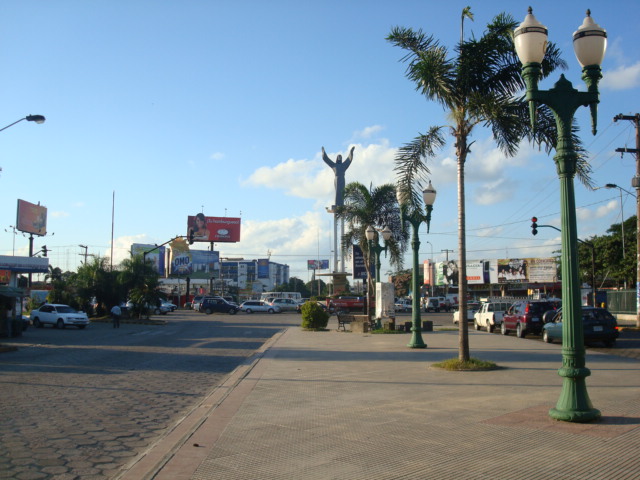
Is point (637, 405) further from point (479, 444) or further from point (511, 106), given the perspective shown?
point (511, 106)

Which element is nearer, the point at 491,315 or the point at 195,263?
the point at 491,315

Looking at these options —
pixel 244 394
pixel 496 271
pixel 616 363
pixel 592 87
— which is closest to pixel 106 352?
pixel 244 394

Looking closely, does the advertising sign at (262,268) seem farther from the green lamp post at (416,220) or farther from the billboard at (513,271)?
the green lamp post at (416,220)

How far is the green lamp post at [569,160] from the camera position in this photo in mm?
7758

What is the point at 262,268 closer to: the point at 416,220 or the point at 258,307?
the point at 258,307

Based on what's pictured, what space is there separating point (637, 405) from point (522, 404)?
1.66 m

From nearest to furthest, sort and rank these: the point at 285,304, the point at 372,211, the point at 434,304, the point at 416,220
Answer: the point at 416,220
the point at 372,211
the point at 285,304
the point at 434,304

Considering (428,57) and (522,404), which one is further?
(428,57)

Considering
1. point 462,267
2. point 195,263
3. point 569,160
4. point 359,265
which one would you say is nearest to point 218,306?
point 359,265

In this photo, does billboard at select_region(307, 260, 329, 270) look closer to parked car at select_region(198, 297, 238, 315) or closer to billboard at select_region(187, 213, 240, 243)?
billboard at select_region(187, 213, 240, 243)

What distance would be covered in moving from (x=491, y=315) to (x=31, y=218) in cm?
5661

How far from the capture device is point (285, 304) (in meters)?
66.0

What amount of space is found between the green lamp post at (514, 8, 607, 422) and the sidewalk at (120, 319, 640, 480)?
44cm

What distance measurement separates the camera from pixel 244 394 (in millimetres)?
10883
